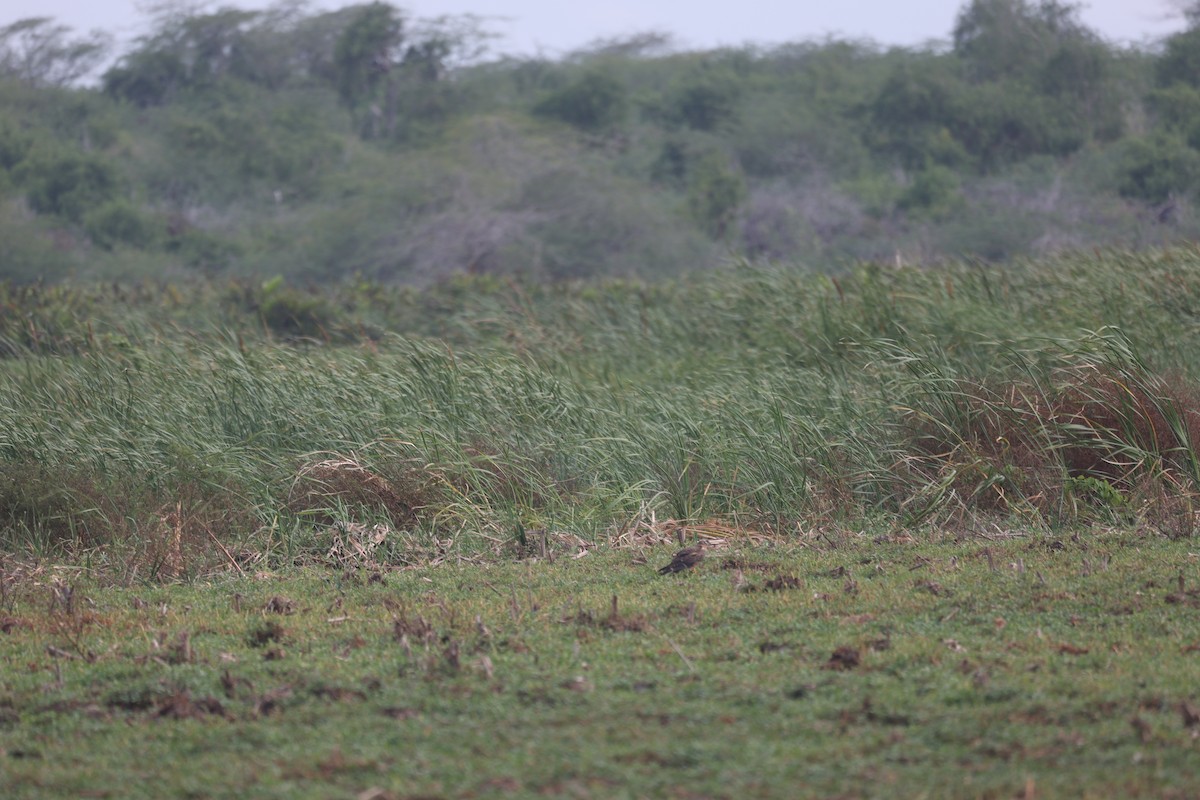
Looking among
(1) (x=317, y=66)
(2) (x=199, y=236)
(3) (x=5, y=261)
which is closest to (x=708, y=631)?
(3) (x=5, y=261)

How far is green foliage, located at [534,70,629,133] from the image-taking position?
1169 inches

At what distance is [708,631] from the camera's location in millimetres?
3604

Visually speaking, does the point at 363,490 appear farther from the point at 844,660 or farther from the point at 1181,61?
the point at 1181,61

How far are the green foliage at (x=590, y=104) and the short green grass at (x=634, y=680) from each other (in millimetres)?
26169

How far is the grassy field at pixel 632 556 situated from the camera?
2.69 meters

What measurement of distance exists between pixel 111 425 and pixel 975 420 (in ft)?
14.3

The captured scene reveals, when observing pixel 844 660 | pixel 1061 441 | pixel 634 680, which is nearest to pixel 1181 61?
pixel 1061 441

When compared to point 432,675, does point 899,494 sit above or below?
below

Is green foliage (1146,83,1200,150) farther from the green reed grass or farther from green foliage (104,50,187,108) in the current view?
green foliage (104,50,187,108)

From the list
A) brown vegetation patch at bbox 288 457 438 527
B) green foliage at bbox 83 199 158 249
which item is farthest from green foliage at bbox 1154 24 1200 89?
brown vegetation patch at bbox 288 457 438 527

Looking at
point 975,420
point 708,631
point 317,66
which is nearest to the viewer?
point 708,631

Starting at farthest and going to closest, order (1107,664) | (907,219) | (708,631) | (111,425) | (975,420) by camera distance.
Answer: (907,219) → (111,425) → (975,420) → (708,631) → (1107,664)

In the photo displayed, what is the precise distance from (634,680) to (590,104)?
27.6 m

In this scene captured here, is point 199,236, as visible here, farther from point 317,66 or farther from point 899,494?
point 899,494
